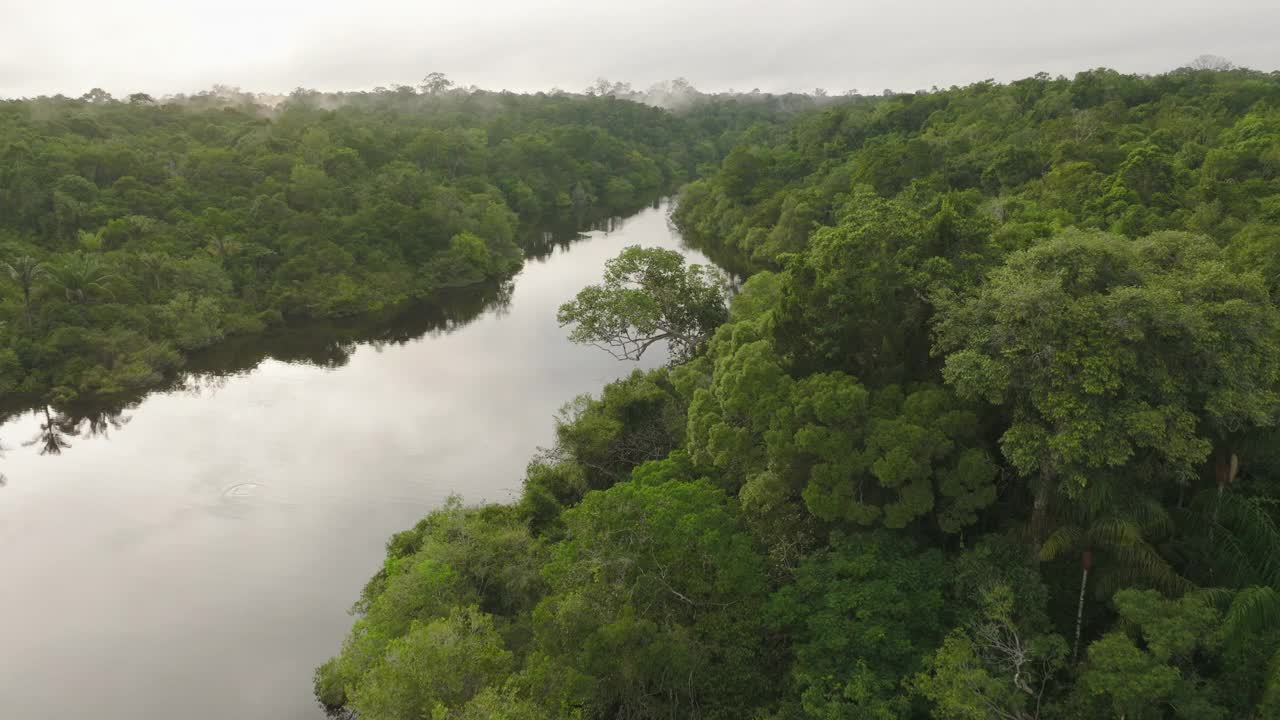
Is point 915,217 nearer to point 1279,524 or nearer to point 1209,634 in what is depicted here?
point 1279,524

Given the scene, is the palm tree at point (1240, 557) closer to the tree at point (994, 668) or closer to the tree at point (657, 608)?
the tree at point (994, 668)

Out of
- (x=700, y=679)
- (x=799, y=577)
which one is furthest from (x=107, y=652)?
(x=799, y=577)

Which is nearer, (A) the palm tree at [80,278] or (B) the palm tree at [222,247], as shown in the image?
(A) the palm tree at [80,278]

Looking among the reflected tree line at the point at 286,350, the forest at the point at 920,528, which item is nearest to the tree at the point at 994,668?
the forest at the point at 920,528

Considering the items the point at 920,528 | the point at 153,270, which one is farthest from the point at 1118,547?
the point at 153,270

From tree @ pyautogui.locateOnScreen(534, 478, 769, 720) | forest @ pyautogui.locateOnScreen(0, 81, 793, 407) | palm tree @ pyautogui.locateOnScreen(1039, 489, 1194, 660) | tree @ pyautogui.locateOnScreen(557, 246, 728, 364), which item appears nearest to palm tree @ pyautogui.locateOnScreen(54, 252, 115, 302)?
forest @ pyautogui.locateOnScreen(0, 81, 793, 407)

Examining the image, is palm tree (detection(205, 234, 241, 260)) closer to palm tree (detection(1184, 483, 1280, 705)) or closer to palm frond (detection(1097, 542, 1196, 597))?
palm frond (detection(1097, 542, 1196, 597))
